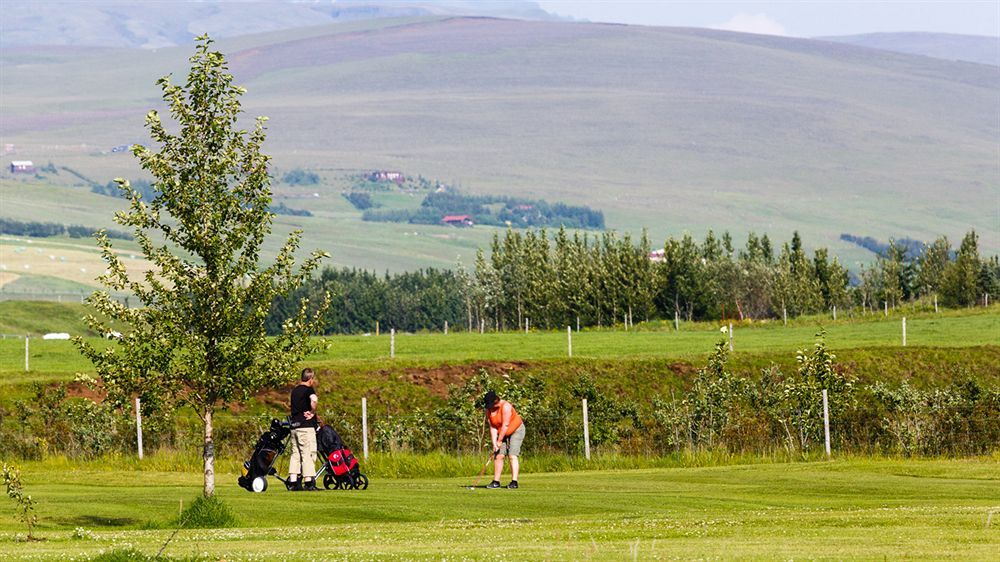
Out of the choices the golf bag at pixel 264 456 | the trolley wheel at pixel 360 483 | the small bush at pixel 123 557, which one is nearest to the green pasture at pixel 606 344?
the trolley wheel at pixel 360 483

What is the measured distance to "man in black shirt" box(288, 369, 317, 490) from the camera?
31.5 m

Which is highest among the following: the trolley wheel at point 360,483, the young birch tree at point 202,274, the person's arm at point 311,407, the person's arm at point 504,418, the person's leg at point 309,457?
the young birch tree at point 202,274

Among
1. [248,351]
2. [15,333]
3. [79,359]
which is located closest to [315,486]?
[248,351]

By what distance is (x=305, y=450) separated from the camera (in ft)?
104

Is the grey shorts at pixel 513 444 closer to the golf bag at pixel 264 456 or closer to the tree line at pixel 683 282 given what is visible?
the golf bag at pixel 264 456

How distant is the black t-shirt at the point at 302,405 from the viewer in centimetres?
3152

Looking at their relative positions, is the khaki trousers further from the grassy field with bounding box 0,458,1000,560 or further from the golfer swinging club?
the golfer swinging club

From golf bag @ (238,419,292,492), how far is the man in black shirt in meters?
0.23

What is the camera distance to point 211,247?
29.2 metres

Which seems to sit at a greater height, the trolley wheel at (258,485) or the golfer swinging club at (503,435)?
the golfer swinging club at (503,435)

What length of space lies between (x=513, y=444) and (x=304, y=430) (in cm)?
401

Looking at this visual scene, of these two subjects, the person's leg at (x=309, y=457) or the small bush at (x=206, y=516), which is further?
the person's leg at (x=309, y=457)

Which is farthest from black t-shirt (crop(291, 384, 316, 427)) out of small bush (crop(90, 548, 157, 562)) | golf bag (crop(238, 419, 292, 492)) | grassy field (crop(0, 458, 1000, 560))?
small bush (crop(90, 548, 157, 562))

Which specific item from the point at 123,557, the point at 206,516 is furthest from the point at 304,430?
the point at 123,557
